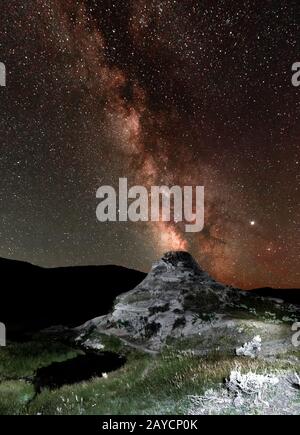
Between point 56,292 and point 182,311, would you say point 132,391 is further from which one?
point 56,292

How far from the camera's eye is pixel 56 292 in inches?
3167

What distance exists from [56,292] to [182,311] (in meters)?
52.2

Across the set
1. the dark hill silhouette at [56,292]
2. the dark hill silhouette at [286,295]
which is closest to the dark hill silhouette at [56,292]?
the dark hill silhouette at [56,292]

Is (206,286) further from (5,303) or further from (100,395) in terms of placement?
(5,303)

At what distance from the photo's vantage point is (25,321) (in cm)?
5856

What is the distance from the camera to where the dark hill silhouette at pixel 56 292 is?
193ft

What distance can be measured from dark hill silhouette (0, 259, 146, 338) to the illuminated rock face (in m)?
15.8

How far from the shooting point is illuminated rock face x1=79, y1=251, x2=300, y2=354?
94.9ft

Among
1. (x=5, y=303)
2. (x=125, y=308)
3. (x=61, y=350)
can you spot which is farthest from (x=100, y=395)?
(x=5, y=303)

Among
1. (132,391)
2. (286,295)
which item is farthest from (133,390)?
(286,295)

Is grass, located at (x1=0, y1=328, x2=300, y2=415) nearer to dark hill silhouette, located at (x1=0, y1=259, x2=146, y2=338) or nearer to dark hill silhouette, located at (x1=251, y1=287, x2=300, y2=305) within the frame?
dark hill silhouette, located at (x1=0, y1=259, x2=146, y2=338)

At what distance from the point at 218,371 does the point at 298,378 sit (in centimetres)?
279

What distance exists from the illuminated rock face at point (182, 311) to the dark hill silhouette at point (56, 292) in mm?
15818

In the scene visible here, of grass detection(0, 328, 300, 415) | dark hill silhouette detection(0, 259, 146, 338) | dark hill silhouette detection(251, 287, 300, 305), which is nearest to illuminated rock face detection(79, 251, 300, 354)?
grass detection(0, 328, 300, 415)
